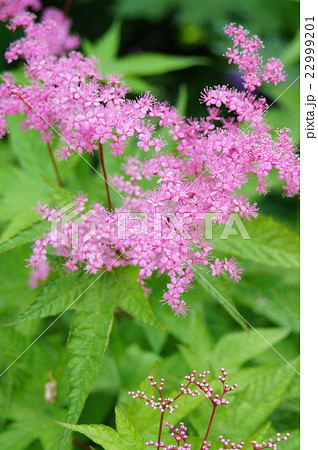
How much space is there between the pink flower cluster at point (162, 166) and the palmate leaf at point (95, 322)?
3.8 inches

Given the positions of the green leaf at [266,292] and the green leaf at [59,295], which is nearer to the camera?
the green leaf at [59,295]

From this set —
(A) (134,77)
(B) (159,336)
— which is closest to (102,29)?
(A) (134,77)

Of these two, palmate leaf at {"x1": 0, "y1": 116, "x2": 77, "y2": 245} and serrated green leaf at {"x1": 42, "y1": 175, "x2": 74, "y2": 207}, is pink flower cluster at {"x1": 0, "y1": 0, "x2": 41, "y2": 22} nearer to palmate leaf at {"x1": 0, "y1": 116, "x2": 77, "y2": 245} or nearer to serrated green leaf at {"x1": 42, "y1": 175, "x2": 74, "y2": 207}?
palmate leaf at {"x1": 0, "y1": 116, "x2": 77, "y2": 245}

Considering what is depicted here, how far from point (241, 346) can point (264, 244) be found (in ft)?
2.19

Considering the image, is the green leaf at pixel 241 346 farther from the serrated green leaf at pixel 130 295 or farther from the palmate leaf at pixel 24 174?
the palmate leaf at pixel 24 174

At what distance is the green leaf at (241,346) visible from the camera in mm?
2426

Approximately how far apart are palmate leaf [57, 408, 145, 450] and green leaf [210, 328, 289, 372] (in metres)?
0.97

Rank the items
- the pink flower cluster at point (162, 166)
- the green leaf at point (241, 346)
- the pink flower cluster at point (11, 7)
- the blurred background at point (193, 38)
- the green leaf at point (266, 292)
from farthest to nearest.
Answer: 1. the blurred background at point (193, 38)
2. the green leaf at point (266, 292)
3. the green leaf at point (241, 346)
4. the pink flower cluster at point (11, 7)
5. the pink flower cluster at point (162, 166)

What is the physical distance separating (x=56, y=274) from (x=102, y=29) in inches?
163

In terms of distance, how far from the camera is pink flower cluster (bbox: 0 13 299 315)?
1.59m

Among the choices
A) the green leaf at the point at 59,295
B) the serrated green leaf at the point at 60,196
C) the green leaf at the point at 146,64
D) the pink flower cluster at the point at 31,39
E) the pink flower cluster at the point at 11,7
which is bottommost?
the green leaf at the point at 59,295

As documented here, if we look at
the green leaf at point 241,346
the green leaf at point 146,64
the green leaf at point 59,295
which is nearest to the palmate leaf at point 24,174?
the green leaf at point 59,295

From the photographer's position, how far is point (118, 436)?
4.96 ft
